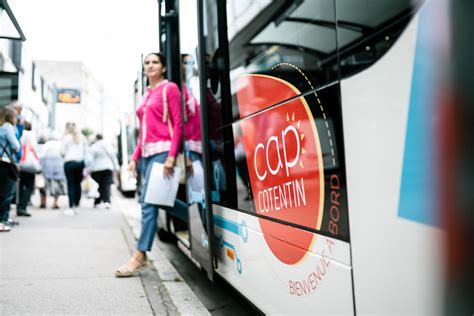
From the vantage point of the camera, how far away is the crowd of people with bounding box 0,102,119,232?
646 cm

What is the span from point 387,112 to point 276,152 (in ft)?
2.68

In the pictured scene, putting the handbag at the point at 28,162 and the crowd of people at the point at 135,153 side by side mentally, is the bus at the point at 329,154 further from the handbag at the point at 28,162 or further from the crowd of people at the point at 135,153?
the handbag at the point at 28,162

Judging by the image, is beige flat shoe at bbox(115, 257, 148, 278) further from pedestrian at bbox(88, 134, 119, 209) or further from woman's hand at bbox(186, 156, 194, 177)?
pedestrian at bbox(88, 134, 119, 209)

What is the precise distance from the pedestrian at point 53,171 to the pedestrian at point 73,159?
1148 millimetres

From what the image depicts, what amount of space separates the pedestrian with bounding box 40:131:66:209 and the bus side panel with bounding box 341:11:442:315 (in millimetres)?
9266

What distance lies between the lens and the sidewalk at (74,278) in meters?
3.35

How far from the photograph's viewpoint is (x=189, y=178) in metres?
3.85

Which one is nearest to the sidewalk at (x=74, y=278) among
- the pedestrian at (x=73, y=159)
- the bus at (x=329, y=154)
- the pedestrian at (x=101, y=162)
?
the bus at (x=329, y=154)

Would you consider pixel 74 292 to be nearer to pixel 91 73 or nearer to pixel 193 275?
pixel 193 275

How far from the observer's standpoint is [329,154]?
1.74m

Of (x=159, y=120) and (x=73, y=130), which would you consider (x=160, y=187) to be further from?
(x=73, y=130)

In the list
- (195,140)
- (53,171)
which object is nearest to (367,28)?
(195,140)

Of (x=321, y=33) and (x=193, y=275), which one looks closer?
(x=321, y=33)

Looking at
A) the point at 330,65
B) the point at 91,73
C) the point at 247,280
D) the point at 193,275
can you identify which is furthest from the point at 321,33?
the point at 91,73
